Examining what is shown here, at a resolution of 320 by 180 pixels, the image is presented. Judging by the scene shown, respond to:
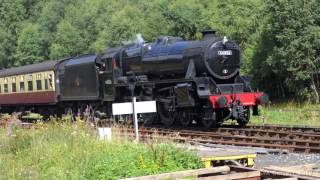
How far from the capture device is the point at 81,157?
9789mm

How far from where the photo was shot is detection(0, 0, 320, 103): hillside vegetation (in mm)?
27656

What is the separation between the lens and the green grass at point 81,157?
29.5ft

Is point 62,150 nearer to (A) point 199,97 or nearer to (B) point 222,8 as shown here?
(A) point 199,97

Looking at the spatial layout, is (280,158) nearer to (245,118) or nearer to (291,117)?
(245,118)

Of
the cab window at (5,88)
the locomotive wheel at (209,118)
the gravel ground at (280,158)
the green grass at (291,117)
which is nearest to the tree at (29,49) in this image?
the cab window at (5,88)

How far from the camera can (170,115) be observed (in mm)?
19641

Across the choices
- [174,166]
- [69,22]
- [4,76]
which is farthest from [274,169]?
[69,22]

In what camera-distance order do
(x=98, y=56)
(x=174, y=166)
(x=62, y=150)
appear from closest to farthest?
1. (x=174, y=166)
2. (x=62, y=150)
3. (x=98, y=56)

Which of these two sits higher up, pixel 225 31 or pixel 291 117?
pixel 225 31

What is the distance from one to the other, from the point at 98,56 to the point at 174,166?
1498 cm

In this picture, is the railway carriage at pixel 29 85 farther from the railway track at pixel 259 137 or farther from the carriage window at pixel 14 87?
the railway track at pixel 259 137

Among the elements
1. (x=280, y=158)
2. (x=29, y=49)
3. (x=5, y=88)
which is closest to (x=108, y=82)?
(x=280, y=158)

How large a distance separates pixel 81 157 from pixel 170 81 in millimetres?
9477

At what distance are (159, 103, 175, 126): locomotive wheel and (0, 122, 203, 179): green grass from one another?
7867mm
